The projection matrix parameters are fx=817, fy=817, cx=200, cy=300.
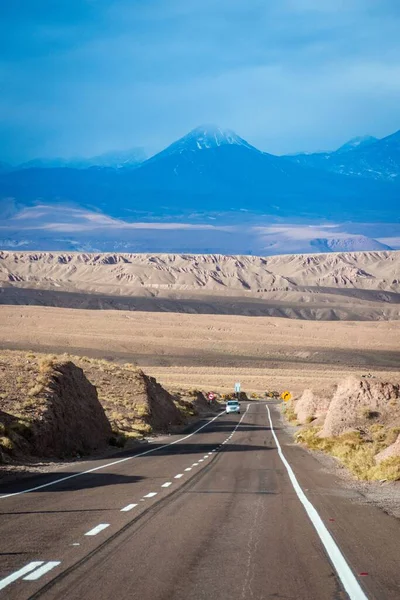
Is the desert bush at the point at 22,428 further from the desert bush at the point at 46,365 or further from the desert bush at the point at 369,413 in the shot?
the desert bush at the point at 369,413


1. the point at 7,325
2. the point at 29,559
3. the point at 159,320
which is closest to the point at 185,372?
the point at 7,325

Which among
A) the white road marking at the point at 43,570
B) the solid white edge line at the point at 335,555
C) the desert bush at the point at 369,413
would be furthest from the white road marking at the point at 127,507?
the desert bush at the point at 369,413

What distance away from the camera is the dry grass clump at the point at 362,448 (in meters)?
19.0

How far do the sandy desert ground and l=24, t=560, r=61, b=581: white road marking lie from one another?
2924 inches

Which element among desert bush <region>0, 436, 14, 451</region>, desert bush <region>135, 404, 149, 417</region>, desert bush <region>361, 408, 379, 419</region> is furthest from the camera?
desert bush <region>135, 404, 149, 417</region>

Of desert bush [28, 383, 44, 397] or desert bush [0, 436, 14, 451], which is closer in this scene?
desert bush [0, 436, 14, 451]

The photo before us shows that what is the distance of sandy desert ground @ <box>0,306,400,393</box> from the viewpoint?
9881 centimetres

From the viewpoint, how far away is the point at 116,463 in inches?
936

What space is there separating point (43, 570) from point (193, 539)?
259cm

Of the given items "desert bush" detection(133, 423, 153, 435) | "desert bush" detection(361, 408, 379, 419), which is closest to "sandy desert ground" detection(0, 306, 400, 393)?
"desert bush" detection(133, 423, 153, 435)

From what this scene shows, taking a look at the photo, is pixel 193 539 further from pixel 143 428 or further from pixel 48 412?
pixel 143 428

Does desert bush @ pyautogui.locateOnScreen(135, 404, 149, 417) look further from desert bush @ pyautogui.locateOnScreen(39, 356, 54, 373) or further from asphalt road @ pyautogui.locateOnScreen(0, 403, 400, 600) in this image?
asphalt road @ pyautogui.locateOnScreen(0, 403, 400, 600)

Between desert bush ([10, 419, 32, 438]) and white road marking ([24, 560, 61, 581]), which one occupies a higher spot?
white road marking ([24, 560, 61, 581])

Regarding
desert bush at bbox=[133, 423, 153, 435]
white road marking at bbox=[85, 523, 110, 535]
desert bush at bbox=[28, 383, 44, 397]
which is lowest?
desert bush at bbox=[133, 423, 153, 435]
